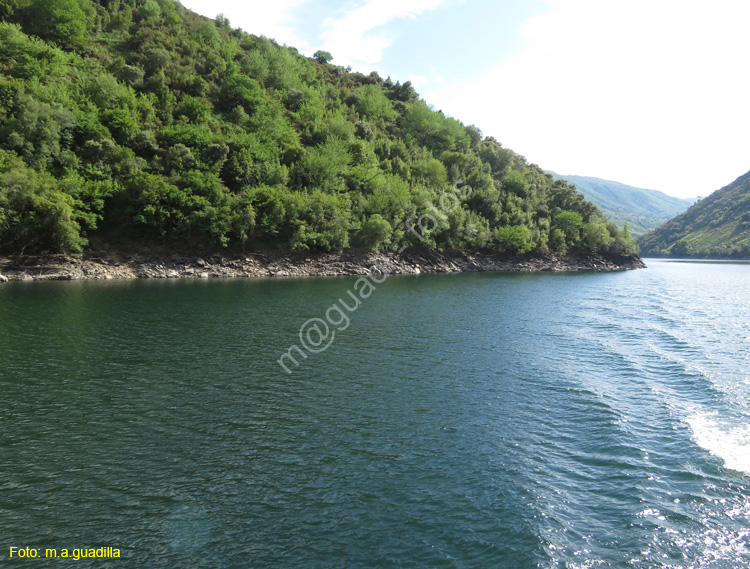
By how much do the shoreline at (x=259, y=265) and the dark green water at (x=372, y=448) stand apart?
3214cm

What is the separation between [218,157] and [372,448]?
8028 cm

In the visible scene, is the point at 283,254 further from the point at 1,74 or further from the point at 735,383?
the point at 735,383

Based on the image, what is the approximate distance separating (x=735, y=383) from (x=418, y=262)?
7381 cm

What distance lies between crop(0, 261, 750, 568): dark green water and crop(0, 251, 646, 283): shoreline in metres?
32.1

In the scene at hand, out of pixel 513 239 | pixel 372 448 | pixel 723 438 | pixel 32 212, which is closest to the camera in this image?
pixel 372 448

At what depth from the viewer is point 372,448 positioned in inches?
551

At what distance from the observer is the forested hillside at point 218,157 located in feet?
209

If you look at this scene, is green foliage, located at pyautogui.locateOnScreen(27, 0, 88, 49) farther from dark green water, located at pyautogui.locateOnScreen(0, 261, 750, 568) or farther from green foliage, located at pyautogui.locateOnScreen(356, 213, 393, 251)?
dark green water, located at pyautogui.locateOnScreen(0, 261, 750, 568)

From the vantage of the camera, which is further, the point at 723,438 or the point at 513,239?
the point at 513,239

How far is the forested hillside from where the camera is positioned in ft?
209

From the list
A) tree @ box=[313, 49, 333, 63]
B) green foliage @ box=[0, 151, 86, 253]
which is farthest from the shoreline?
tree @ box=[313, 49, 333, 63]

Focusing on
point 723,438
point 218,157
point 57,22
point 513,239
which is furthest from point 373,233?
point 57,22

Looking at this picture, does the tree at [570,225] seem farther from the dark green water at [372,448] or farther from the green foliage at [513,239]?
the dark green water at [372,448]

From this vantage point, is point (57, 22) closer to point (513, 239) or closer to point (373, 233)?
point (373, 233)
